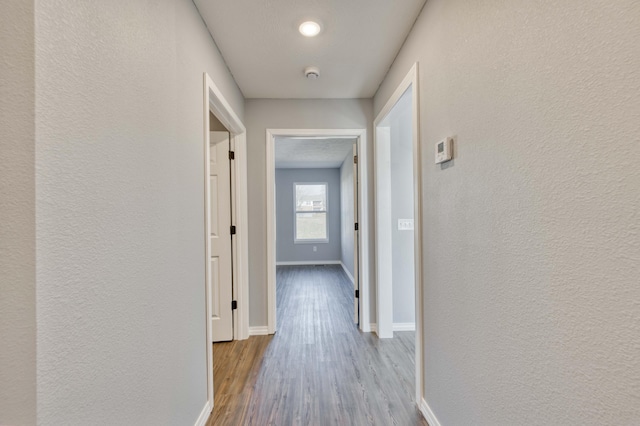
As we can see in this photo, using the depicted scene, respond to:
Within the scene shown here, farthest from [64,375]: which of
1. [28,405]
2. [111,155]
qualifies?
[111,155]

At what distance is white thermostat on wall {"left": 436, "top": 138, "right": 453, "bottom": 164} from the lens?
4.52 ft

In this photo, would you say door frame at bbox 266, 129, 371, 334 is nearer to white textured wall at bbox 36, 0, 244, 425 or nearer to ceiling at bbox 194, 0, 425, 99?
ceiling at bbox 194, 0, 425, 99

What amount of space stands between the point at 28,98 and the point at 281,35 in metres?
1.59

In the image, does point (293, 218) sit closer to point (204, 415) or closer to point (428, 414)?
point (204, 415)

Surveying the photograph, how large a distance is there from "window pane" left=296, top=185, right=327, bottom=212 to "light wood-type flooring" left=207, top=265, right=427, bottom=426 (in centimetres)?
380

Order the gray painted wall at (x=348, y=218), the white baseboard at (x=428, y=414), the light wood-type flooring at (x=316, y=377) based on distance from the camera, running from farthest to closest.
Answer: the gray painted wall at (x=348, y=218), the light wood-type flooring at (x=316, y=377), the white baseboard at (x=428, y=414)

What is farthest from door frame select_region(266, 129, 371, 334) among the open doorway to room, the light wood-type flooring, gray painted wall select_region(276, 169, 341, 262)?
gray painted wall select_region(276, 169, 341, 262)

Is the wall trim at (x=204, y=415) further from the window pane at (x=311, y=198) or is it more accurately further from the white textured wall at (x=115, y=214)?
the window pane at (x=311, y=198)

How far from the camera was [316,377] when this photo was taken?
2.15 metres

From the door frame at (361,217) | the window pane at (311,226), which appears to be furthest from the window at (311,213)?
the door frame at (361,217)

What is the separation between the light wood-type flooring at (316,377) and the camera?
68.9 inches

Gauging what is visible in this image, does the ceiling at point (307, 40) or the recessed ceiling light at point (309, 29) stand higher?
the ceiling at point (307, 40)

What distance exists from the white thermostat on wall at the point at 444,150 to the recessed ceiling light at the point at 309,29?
3.49 feet

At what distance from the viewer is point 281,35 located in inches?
74.1
